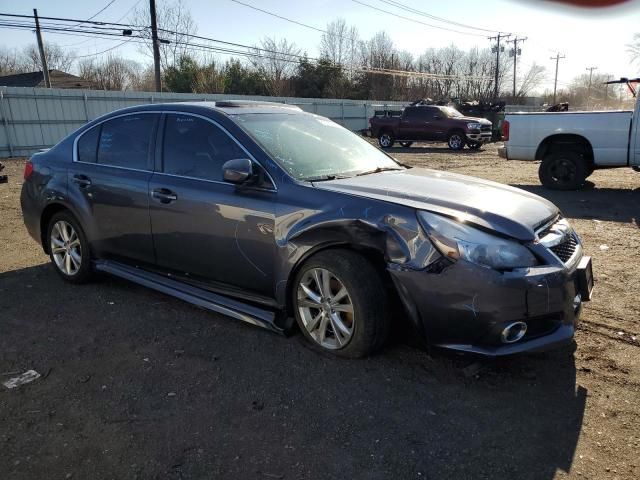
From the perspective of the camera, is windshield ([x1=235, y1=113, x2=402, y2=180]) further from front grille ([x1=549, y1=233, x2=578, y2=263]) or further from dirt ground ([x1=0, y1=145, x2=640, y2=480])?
front grille ([x1=549, y1=233, x2=578, y2=263])

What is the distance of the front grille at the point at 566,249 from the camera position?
10.4 feet

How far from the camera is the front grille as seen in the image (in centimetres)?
316

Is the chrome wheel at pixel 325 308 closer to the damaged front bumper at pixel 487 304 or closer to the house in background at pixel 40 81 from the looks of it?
the damaged front bumper at pixel 487 304

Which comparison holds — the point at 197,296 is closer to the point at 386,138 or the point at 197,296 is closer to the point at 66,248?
the point at 66,248

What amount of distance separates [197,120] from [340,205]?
1493mm

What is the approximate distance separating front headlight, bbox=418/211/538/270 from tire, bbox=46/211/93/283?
10.7 feet

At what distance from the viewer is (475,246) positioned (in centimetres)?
287

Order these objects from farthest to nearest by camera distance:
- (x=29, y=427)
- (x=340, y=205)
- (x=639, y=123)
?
(x=639, y=123)
(x=340, y=205)
(x=29, y=427)

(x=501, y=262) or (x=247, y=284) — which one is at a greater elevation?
(x=501, y=262)

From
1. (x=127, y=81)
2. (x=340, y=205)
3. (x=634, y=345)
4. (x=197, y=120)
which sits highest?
(x=127, y=81)

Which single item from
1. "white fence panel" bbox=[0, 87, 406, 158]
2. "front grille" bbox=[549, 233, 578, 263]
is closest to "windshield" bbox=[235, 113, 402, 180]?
"front grille" bbox=[549, 233, 578, 263]

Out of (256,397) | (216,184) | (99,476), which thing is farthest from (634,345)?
(99,476)

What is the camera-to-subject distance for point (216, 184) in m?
3.76

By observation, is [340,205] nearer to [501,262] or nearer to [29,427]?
[501,262]
